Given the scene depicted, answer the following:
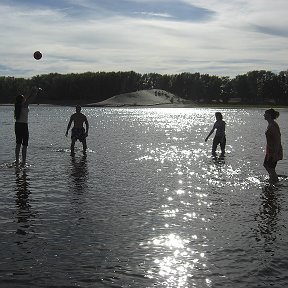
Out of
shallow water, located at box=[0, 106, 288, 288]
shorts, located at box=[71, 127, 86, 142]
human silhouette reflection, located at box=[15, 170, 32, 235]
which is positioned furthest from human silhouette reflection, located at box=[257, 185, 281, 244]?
shorts, located at box=[71, 127, 86, 142]

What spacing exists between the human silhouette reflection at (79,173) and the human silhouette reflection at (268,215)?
14.6ft

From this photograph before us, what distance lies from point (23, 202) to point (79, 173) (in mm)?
4556

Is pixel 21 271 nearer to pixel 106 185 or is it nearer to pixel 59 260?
pixel 59 260

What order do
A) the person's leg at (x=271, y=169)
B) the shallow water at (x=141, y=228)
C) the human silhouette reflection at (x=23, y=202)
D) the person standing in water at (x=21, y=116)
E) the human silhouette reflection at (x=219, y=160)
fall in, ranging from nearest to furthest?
the shallow water at (x=141, y=228) → the human silhouette reflection at (x=23, y=202) → the person's leg at (x=271, y=169) → the person standing in water at (x=21, y=116) → the human silhouette reflection at (x=219, y=160)

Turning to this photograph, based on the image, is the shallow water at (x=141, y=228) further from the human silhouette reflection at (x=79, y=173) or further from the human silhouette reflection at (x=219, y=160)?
the human silhouette reflection at (x=219, y=160)

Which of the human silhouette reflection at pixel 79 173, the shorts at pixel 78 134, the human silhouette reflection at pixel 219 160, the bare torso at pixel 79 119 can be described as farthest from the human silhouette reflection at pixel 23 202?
the human silhouette reflection at pixel 219 160

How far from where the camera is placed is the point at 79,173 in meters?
14.9

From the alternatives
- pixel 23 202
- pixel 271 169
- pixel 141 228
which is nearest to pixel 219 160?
pixel 271 169

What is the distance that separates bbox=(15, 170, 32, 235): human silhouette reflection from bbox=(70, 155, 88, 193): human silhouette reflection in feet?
4.16

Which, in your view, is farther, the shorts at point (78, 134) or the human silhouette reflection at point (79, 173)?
the shorts at point (78, 134)

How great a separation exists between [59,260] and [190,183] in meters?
7.07

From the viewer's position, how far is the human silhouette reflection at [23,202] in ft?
27.9

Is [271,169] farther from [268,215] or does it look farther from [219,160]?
[219,160]

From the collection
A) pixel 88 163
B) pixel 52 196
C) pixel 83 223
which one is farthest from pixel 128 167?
pixel 83 223
